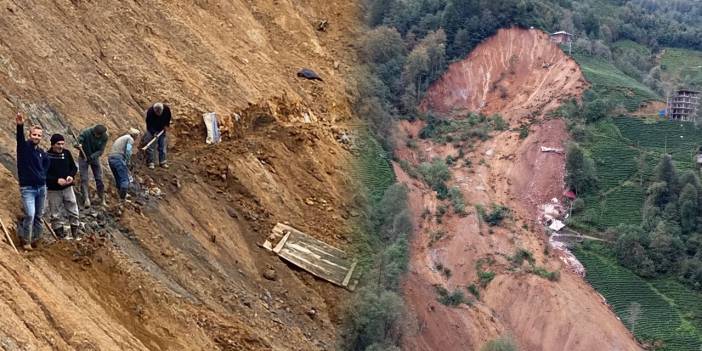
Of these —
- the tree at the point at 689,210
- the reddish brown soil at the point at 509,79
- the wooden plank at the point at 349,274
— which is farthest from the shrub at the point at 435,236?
the wooden plank at the point at 349,274

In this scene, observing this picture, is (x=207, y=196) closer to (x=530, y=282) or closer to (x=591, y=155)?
(x=530, y=282)

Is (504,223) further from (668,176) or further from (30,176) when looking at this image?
(30,176)

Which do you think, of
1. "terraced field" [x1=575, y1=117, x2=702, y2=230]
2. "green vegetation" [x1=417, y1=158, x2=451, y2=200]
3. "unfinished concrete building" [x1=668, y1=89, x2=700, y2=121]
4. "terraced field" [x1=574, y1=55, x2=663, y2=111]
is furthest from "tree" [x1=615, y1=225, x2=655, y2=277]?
"unfinished concrete building" [x1=668, y1=89, x2=700, y2=121]

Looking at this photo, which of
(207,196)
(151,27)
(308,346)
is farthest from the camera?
(151,27)

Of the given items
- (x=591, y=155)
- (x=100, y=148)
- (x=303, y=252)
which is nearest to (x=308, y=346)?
(x=303, y=252)

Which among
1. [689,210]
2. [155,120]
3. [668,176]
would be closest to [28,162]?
[155,120]

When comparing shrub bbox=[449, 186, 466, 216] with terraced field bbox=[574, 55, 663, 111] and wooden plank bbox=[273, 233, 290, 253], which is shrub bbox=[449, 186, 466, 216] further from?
wooden plank bbox=[273, 233, 290, 253]

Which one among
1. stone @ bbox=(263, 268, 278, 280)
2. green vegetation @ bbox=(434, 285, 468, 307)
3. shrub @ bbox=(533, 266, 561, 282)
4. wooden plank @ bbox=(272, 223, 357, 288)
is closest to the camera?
stone @ bbox=(263, 268, 278, 280)
